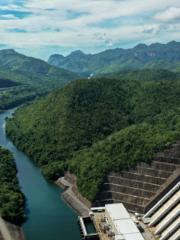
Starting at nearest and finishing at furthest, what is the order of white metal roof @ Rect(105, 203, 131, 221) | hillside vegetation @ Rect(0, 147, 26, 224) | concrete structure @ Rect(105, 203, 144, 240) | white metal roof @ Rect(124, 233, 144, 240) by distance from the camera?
white metal roof @ Rect(124, 233, 144, 240), concrete structure @ Rect(105, 203, 144, 240), white metal roof @ Rect(105, 203, 131, 221), hillside vegetation @ Rect(0, 147, 26, 224)

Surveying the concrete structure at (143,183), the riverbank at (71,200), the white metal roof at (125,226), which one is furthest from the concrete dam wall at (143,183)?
the white metal roof at (125,226)

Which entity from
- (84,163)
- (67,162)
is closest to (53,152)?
(67,162)

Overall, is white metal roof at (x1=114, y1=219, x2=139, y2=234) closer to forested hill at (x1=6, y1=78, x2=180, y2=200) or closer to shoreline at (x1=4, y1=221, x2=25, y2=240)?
forested hill at (x1=6, y1=78, x2=180, y2=200)

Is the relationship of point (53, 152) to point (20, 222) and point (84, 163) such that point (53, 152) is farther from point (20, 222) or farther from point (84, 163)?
point (20, 222)

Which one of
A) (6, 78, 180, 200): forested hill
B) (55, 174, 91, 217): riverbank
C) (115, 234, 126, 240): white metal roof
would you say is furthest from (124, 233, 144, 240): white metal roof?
(6, 78, 180, 200): forested hill

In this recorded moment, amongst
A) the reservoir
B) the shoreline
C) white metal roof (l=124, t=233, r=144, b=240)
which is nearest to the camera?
white metal roof (l=124, t=233, r=144, b=240)

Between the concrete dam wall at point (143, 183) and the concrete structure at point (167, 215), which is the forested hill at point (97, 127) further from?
the concrete structure at point (167, 215)
